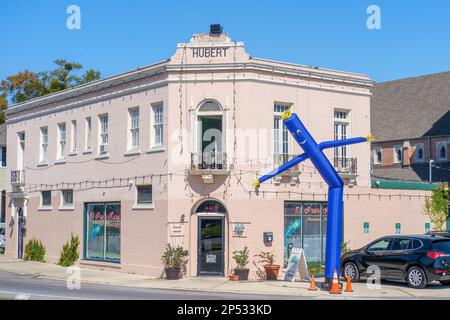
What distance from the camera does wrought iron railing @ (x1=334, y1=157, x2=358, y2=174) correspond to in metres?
28.4

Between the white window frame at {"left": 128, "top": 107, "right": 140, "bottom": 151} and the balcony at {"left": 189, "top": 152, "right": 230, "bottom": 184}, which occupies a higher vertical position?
the white window frame at {"left": 128, "top": 107, "right": 140, "bottom": 151}

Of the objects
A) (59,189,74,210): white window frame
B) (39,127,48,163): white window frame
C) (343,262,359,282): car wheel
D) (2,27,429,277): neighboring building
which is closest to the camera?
(343,262,359,282): car wheel

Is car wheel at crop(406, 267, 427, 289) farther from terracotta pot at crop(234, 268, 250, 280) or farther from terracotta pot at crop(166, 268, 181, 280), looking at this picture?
terracotta pot at crop(166, 268, 181, 280)

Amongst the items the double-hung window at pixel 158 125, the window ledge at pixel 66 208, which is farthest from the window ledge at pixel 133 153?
the window ledge at pixel 66 208

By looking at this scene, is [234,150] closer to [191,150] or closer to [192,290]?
[191,150]

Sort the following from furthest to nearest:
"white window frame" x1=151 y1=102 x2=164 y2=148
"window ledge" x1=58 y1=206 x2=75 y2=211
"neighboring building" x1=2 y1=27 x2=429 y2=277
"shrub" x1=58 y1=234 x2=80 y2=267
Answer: "window ledge" x1=58 y1=206 x2=75 y2=211, "shrub" x1=58 y1=234 x2=80 y2=267, "white window frame" x1=151 y1=102 x2=164 y2=148, "neighboring building" x1=2 y1=27 x2=429 y2=277

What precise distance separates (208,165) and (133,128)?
438 centimetres

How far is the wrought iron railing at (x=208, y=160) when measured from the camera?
25984 millimetres

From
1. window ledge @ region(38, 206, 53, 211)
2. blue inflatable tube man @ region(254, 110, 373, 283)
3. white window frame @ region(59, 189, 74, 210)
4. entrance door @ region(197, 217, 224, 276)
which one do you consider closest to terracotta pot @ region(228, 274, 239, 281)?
entrance door @ region(197, 217, 224, 276)

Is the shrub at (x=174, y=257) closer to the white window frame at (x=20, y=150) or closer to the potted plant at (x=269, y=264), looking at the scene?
the potted plant at (x=269, y=264)

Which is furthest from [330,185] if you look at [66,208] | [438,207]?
Result: [66,208]

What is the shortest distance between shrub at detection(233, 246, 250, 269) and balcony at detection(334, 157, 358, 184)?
561 centimetres
